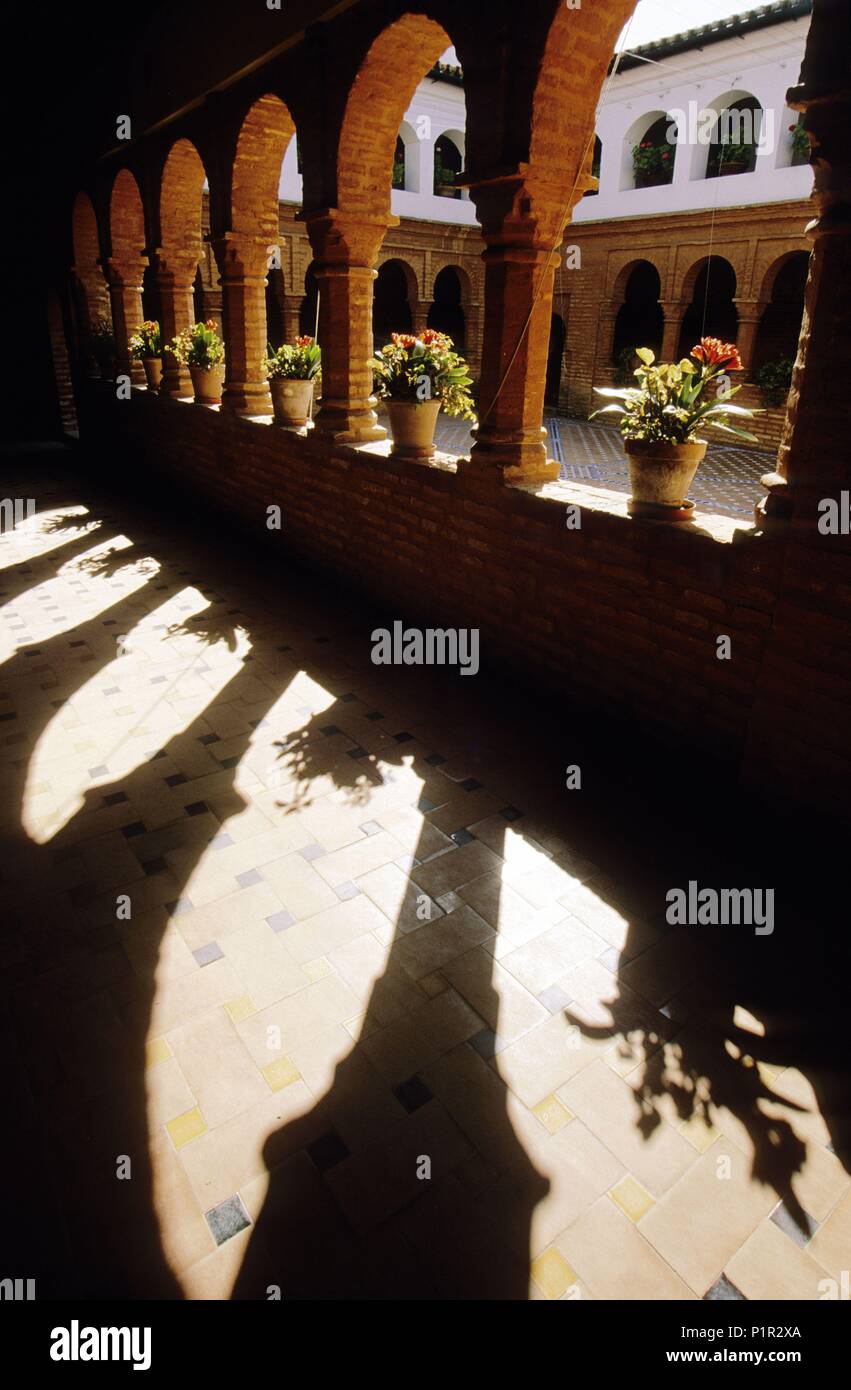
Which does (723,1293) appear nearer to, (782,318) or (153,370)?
(153,370)

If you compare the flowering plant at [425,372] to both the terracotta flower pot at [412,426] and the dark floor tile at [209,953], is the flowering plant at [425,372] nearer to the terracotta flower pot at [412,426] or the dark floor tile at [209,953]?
the terracotta flower pot at [412,426]

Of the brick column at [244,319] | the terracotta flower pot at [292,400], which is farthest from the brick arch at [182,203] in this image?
the terracotta flower pot at [292,400]

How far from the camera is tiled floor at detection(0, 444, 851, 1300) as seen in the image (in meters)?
2.11

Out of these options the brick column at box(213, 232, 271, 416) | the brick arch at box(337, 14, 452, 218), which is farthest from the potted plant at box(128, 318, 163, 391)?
the brick arch at box(337, 14, 452, 218)

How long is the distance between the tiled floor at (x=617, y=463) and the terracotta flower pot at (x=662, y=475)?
570 centimetres

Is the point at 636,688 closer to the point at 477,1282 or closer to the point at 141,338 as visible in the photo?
the point at 477,1282

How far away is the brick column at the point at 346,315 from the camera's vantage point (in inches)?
240

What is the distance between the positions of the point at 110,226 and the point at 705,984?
1180 cm

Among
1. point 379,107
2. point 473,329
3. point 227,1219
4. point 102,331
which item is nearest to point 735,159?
point 473,329

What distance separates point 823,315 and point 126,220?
34.4 feet

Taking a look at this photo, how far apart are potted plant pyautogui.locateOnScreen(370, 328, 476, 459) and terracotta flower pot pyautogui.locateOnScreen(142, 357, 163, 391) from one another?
5591mm
